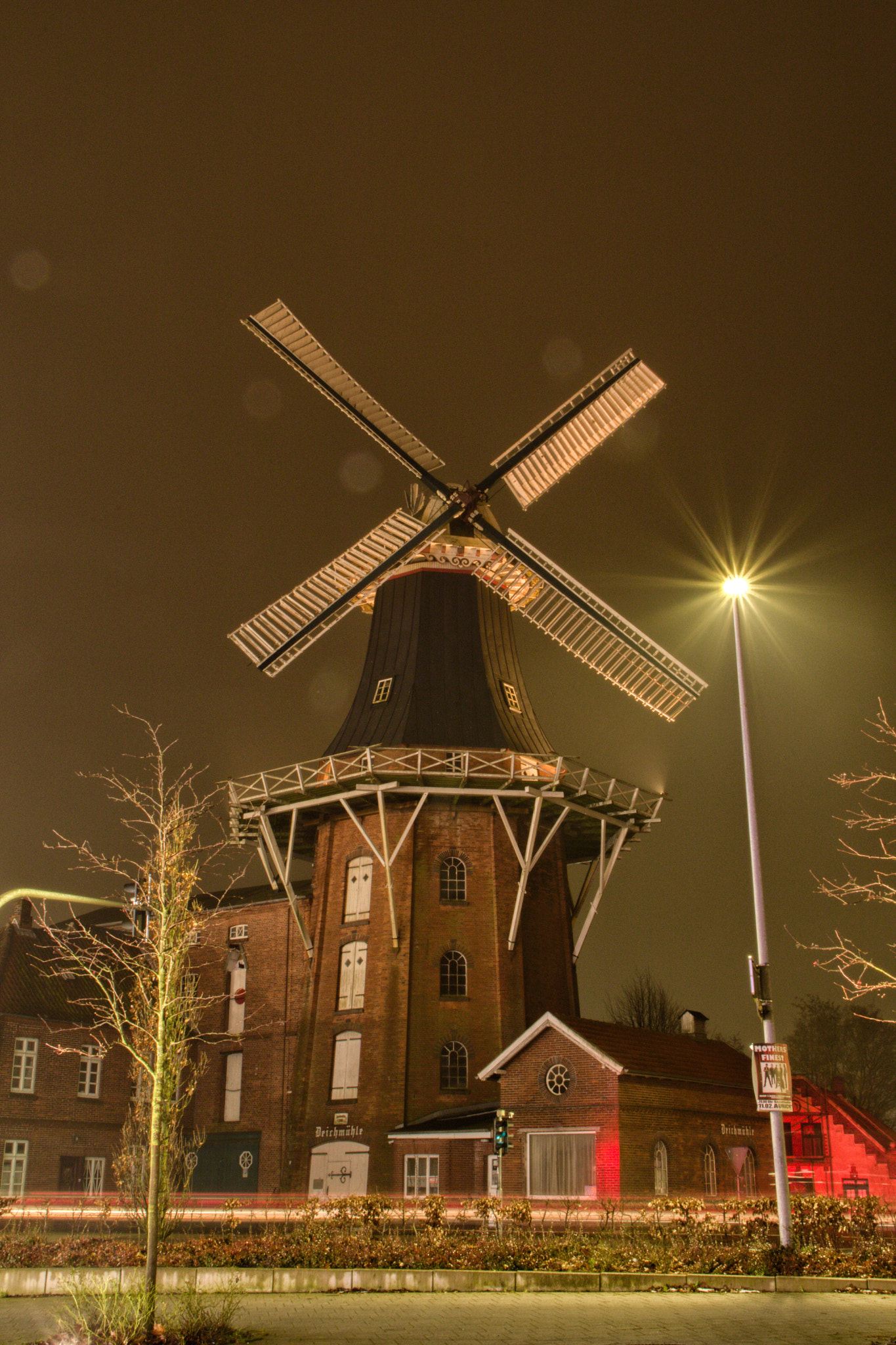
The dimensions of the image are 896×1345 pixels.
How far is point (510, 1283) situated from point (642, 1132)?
1132 centimetres

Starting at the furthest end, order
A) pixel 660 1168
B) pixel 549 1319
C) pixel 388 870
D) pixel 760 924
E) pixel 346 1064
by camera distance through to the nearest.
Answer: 1. pixel 346 1064
2. pixel 388 870
3. pixel 660 1168
4. pixel 760 924
5. pixel 549 1319

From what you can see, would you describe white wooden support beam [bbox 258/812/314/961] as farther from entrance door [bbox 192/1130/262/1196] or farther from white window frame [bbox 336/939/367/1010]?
entrance door [bbox 192/1130/262/1196]

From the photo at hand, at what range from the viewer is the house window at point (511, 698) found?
3650 cm

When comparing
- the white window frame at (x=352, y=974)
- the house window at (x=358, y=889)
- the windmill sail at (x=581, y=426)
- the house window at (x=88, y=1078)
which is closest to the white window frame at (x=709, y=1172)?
the white window frame at (x=352, y=974)

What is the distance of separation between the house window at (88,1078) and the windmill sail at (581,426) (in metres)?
23.5

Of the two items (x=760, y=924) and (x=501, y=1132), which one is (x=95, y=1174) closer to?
(x=501, y=1132)

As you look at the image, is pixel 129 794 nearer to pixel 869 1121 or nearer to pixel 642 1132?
pixel 642 1132

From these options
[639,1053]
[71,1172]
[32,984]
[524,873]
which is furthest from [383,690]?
[71,1172]

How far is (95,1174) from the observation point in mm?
39562

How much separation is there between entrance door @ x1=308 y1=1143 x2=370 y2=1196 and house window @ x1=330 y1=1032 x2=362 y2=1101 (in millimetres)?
1331

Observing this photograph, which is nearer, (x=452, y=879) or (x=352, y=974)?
(x=452, y=879)

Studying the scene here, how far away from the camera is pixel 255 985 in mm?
38875

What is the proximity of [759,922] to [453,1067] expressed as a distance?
15630 mm

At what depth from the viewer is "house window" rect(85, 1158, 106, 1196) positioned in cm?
3912
